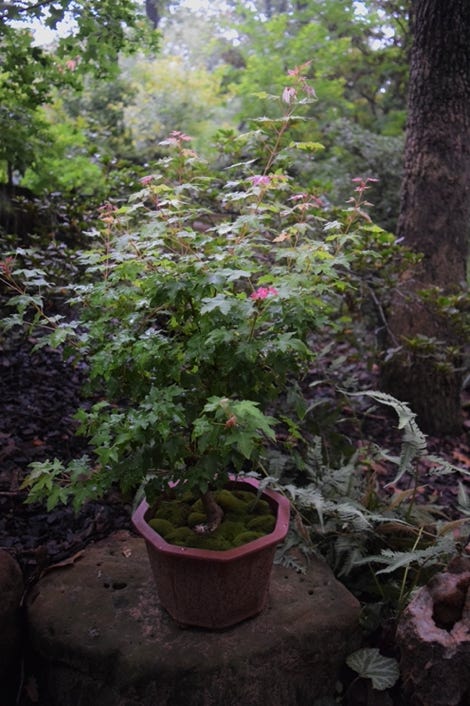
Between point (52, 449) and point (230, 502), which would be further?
point (52, 449)

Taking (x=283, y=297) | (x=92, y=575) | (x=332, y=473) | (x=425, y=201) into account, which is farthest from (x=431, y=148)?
(x=92, y=575)

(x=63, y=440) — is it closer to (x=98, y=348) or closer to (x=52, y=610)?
(x=52, y=610)

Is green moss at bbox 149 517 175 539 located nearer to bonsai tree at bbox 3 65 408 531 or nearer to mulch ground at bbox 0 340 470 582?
bonsai tree at bbox 3 65 408 531

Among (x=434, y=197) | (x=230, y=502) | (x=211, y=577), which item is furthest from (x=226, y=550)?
(x=434, y=197)

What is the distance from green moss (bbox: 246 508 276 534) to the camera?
237 centimetres

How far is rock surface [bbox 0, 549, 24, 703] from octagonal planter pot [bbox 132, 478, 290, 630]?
22.4 inches

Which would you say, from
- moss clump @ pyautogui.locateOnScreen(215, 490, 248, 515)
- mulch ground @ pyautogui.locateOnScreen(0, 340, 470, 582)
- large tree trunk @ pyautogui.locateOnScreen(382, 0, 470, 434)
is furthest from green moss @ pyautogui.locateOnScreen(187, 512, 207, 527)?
large tree trunk @ pyautogui.locateOnScreen(382, 0, 470, 434)

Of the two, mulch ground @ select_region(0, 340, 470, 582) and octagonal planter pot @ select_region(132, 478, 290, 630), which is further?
mulch ground @ select_region(0, 340, 470, 582)

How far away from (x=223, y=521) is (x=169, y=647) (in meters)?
0.51

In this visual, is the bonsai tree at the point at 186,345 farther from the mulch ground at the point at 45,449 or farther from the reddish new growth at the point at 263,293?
the mulch ground at the point at 45,449

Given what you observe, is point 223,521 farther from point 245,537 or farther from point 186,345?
point 186,345

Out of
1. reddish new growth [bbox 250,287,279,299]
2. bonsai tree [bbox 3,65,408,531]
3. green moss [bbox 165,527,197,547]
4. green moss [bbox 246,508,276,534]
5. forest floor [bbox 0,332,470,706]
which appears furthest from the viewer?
forest floor [bbox 0,332,470,706]

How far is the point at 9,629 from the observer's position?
229cm

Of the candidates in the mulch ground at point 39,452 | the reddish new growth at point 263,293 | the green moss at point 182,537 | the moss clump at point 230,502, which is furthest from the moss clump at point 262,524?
the reddish new growth at point 263,293
